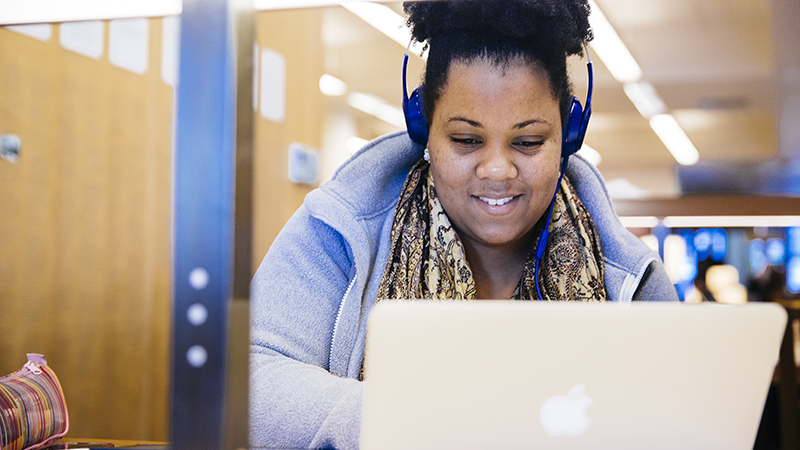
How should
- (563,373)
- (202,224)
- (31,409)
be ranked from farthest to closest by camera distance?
→ (31,409)
(563,373)
(202,224)

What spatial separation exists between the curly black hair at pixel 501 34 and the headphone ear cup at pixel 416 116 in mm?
17

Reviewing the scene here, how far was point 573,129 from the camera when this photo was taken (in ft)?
4.12

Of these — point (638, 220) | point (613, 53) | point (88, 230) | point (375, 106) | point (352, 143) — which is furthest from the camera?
point (375, 106)

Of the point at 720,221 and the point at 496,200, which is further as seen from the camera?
the point at 720,221

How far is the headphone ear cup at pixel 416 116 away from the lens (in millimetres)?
1248

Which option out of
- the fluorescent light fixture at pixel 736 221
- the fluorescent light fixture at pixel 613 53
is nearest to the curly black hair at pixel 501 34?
the fluorescent light fixture at pixel 736 221

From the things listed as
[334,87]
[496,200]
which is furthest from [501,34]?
[334,87]

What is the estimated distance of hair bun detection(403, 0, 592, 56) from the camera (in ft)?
3.82

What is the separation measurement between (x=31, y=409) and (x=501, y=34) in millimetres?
966

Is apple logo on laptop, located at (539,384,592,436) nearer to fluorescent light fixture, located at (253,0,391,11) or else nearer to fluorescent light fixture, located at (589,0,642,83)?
fluorescent light fixture, located at (253,0,391,11)

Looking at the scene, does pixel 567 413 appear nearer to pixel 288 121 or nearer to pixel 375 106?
pixel 288 121

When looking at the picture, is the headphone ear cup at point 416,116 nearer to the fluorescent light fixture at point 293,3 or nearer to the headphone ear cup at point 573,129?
the headphone ear cup at point 573,129

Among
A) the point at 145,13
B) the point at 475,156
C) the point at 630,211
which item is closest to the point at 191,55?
the point at 145,13

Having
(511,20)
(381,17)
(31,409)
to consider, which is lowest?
(31,409)
